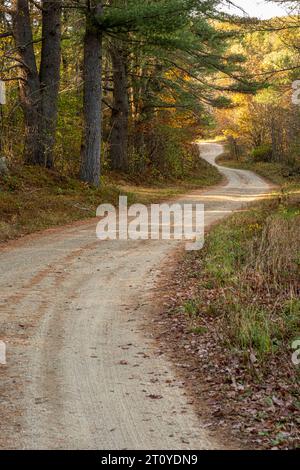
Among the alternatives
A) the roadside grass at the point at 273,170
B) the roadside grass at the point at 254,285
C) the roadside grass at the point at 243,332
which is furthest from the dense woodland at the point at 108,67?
the roadside grass at the point at 243,332

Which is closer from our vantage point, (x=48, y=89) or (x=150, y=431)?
(x=150, y=431)

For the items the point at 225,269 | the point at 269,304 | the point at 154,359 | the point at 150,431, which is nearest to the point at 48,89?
the point at 225,269

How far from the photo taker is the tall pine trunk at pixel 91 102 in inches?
771

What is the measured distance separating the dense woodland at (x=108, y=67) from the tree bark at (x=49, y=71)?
0.11 ft

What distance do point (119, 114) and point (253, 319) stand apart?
21.4 meters

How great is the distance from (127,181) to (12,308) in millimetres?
19851

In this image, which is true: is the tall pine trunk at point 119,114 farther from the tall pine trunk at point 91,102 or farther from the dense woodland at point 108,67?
the tall pine trunk at point 91,102

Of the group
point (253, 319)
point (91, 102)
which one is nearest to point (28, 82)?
point (91, 102)

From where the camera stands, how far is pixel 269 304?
8.70 m

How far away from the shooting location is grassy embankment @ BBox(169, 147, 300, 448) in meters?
5.49

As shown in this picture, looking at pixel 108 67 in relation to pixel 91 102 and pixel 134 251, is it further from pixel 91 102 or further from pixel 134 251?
pixel 134 251

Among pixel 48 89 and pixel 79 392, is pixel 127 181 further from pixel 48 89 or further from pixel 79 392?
pixel 79 392

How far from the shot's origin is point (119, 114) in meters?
27.8
